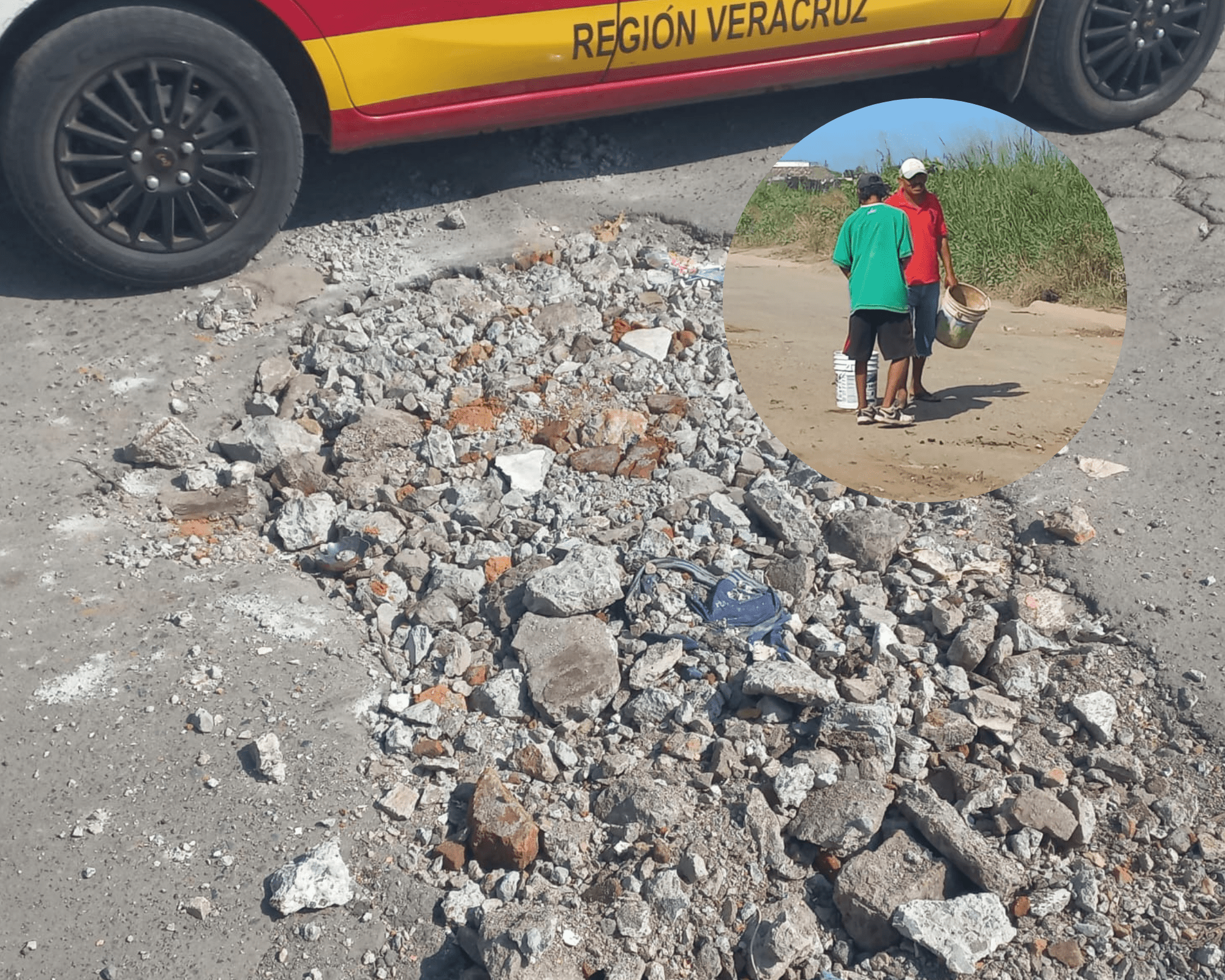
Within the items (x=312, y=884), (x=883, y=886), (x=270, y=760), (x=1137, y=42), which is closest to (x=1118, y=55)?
(x=1137, y=42)

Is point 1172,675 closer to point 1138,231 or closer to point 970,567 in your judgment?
point 970,567

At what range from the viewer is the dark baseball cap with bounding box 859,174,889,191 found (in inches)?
93.6

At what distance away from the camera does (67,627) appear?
3406 millimetres

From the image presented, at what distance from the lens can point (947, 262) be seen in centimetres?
242

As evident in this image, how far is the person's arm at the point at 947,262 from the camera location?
2.41 metres

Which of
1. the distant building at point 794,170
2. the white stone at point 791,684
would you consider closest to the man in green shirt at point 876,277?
the distant building at point 794,170

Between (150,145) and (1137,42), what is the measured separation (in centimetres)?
447

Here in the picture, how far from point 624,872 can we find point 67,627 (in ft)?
6.03

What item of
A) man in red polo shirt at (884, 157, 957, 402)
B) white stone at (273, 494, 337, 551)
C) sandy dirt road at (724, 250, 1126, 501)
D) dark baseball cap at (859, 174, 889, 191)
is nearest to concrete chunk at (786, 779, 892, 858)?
sandy dirt road at (724, 250, 1126, 501)

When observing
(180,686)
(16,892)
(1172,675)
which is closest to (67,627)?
(180,686)

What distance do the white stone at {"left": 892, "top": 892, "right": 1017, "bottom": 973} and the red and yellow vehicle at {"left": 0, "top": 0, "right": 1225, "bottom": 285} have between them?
3.51m

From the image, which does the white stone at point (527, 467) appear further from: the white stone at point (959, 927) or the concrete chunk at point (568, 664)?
the white stone at point (959, 927)

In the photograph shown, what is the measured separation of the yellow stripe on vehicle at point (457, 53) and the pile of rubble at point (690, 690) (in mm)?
983

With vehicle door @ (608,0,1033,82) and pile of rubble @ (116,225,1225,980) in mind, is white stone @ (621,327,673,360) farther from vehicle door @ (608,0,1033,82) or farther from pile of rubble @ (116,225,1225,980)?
vehicle door @ (608,0,1033,82)
